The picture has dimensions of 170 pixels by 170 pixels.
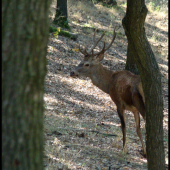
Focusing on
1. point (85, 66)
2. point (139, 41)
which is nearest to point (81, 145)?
point (85, 66)

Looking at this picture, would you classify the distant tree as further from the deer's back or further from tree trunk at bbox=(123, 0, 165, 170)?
tree trunk at bbox=(123, 0, 165, 170)

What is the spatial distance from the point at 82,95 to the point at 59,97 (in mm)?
1055

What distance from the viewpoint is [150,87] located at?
469cm

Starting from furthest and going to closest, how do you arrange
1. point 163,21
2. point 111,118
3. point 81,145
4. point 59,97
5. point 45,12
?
point 163,21 < point 59,97 < point 111,118 < point 81,145 < point 45,12

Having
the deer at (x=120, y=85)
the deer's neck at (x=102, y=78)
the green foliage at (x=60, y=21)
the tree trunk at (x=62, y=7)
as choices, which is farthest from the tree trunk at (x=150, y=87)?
the tree trunk at (x=62, y=7)

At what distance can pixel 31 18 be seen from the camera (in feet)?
6.97

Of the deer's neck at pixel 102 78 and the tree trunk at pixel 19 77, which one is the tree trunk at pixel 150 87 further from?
the deer's neck at pixel 102 78

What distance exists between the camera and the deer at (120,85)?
6.90 m

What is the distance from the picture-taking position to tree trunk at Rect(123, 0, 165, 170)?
15.2ft

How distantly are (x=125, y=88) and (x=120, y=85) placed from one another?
0.76ft

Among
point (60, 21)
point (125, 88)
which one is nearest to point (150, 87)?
point (125, 88)

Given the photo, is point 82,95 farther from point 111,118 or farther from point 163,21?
point 163,21

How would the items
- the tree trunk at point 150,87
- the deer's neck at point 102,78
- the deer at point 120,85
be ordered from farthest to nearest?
1. the deer's neck at point 102,78
2. the deer at point 120,85
3. the tree trunk at point 150,87

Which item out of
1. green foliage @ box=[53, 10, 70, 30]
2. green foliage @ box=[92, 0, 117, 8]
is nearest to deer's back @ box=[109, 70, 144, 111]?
green foliage @ box=[53, 10, 70, 30]
